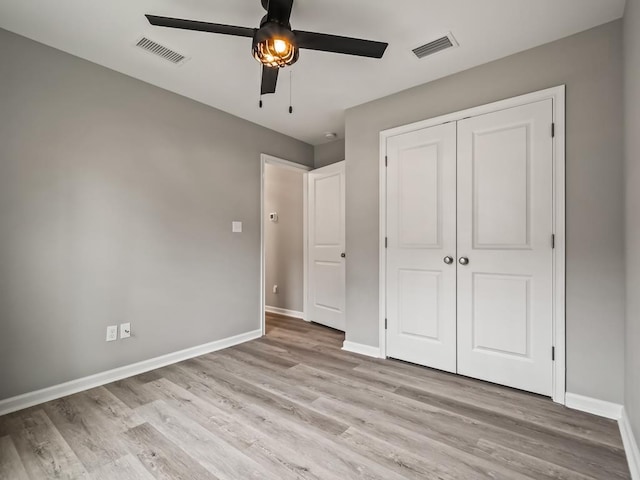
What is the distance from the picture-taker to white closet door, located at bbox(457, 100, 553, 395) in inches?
89.0

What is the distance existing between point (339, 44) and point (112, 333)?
2.67 m

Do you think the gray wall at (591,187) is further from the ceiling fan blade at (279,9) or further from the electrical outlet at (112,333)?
the electrical outlet at (112,333)

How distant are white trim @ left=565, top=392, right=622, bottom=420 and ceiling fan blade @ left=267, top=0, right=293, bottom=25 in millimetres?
2925

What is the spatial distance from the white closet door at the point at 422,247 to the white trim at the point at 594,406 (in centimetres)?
78

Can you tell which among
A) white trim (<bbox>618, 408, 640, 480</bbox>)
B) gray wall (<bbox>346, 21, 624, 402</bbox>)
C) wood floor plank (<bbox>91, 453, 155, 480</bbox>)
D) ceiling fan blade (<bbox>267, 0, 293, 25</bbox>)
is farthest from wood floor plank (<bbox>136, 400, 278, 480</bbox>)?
ceiling fan blade (<bbox>267, 0, 293, 25</bbox>)

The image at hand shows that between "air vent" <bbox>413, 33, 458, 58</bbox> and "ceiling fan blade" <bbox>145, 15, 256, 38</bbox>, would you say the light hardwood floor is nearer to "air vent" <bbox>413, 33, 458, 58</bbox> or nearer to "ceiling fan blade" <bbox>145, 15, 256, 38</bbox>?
"ceiling fan blade" <bbox>145, 15, 256, 38</bbox>

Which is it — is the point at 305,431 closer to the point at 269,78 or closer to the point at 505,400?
the point at 505,400

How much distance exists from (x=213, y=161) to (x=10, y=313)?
2.00 meters

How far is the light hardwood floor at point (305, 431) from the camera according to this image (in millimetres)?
1564

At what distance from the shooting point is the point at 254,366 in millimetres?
2859

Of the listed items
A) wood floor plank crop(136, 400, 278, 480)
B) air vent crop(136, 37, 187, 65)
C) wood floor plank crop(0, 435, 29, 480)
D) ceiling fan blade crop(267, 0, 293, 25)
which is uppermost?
air vent crop(136, 37, 187, 65)

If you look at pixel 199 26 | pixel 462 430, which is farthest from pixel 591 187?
pixel 199 26

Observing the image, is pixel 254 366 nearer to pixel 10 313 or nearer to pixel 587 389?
pixel 10 313

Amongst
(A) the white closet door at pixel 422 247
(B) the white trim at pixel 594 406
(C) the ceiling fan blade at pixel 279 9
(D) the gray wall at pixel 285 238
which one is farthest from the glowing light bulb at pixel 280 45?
(D) the gray wall at pixel 285 238
